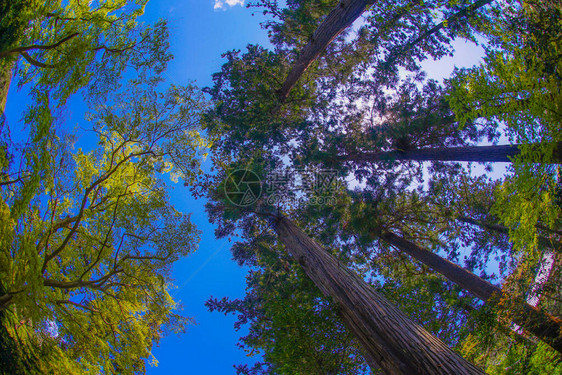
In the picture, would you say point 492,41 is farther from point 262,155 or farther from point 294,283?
point 294,283

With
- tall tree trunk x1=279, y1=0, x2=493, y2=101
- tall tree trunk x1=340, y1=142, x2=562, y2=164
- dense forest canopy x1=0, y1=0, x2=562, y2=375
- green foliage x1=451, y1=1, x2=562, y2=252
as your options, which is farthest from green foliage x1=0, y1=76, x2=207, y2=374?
green foliage x1=451, y1=1, x2=562, y2=252

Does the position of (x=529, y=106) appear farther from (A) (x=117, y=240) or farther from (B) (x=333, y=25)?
(A) (x=117, y=240)

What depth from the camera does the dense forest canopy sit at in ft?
13.8

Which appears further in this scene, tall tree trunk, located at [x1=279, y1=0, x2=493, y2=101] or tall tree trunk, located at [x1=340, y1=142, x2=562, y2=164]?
tall tree trunk, located at [x1=279, y1=0, x2=493, y2=101]

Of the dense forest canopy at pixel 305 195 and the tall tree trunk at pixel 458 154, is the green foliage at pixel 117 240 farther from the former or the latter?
the tall tree trunk at pixel 458 154

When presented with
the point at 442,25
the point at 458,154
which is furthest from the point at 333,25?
the point at 458,154

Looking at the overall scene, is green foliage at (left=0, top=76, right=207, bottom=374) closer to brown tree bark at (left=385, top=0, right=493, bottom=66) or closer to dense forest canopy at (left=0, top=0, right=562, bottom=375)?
dense forest canopy at (left=0, top=0, right=562, bottom=375)

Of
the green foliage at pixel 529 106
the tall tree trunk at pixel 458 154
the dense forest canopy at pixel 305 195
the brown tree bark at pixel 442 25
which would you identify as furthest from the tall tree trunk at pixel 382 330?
the brown tree bark at pixel 442 25

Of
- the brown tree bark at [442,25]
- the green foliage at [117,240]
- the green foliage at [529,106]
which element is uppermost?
the brown tree bark at [442,25]

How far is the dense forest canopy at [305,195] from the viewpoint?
13.8 ft

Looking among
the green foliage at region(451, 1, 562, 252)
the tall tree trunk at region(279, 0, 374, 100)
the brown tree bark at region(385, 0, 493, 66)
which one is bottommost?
the green foliage at region(451, 1, 562, 252)

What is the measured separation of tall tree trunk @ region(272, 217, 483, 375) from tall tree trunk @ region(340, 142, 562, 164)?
307cm

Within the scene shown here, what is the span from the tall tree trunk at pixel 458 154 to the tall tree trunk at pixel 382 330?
3.07 metres

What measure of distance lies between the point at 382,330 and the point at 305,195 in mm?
5731
